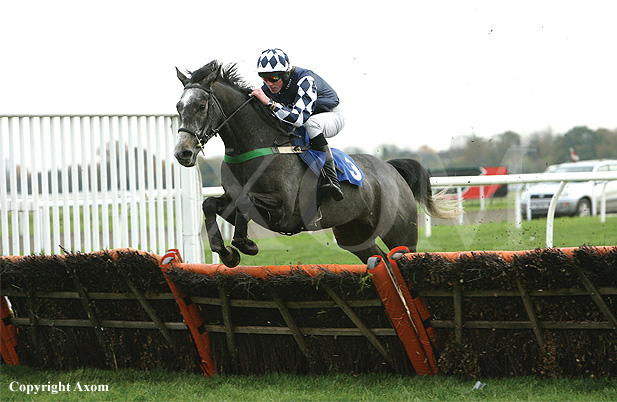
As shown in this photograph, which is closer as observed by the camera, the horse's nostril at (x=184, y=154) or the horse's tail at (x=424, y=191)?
the horse's nostril at (x=184, y=154)

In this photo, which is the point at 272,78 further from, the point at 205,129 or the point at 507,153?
the point at 507,153

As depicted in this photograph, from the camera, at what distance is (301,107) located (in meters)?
4.09

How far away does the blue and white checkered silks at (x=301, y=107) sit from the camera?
405 centimetres

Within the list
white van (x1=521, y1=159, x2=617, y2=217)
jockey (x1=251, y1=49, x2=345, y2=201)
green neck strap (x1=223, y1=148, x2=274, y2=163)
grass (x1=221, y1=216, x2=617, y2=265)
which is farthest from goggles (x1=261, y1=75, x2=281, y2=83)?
white van (x1=521, y1=159, x2=617, y2=217)

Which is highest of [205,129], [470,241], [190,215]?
[205,129]

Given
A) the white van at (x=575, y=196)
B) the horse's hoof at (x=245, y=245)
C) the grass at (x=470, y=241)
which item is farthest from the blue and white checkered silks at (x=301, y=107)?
the white van at (x=575, y=196)

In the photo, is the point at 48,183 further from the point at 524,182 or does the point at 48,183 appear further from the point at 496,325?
the point at 524,182

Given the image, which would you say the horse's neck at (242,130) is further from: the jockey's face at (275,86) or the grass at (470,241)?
the grass at (470,241)

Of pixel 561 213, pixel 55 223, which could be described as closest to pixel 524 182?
pixel 55 223

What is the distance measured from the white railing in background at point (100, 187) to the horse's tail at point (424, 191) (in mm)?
1718

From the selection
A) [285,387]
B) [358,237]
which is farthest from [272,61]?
[285,387]

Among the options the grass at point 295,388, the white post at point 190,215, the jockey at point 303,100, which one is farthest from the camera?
the white post at point 190,215

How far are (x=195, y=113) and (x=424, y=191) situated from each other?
2.41 m

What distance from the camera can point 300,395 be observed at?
3217mm
